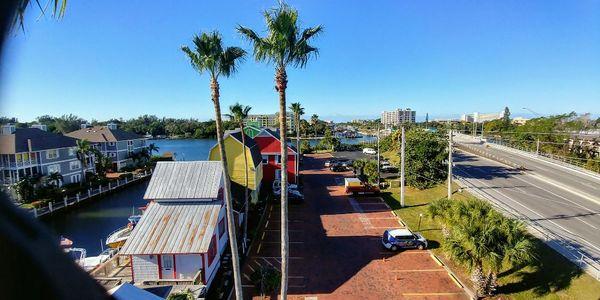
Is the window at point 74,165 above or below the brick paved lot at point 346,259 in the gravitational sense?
above

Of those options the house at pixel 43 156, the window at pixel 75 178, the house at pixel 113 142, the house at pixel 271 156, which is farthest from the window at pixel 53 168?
the house at pixel 271 156

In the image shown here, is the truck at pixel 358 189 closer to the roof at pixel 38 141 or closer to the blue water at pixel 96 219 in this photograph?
the blue water at pixel 96 219

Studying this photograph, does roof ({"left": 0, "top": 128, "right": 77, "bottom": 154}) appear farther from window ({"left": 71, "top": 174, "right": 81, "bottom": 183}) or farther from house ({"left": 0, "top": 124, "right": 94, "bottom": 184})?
window ({"left": 71, "top": 174, "right": 81, "bottom": 183})

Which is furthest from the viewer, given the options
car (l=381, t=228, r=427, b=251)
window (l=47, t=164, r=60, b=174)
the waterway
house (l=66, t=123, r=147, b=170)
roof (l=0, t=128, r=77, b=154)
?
house (l=66, t=123, r=147, b=170)

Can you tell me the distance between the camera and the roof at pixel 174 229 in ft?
50.7

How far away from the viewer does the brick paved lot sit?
1577 cm

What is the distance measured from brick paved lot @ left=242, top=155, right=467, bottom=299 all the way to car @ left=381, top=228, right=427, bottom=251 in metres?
0.36

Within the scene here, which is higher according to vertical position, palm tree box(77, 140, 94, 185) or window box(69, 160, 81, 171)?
palm tree box(77, 140, 94, 185)

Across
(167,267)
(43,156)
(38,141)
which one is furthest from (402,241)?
(38,141)

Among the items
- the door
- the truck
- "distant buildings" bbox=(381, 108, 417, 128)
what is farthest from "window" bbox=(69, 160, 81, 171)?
"distant buildings" bbox=(381, 108, 417, 128)

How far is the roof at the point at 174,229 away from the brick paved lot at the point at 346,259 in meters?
3.29

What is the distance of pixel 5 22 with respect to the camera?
3.31 feet

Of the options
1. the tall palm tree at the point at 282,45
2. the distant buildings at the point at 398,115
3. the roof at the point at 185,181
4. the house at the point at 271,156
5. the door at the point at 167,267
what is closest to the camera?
the tall palm tree at the point at 282,45

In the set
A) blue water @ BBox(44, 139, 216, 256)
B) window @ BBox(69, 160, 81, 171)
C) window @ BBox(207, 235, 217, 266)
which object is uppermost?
window @ BBox(69, 160, 81, 171)
